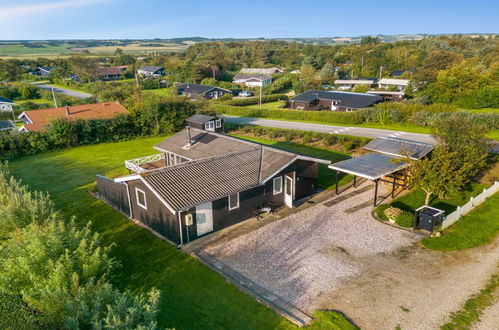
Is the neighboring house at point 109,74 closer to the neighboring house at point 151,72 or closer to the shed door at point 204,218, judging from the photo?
the neighboring house at point 151,72

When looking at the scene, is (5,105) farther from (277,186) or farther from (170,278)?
(170,278)

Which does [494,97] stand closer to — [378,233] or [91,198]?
[378,233]

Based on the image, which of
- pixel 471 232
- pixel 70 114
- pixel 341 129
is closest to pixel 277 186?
pixel 471 232

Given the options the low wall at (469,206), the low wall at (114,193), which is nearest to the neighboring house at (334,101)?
the low wall at (469,206)

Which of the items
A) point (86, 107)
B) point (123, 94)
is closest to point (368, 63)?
point (123, 94)

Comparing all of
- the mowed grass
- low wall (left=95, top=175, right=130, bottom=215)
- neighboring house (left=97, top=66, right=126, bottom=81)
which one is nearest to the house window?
the mowed grass

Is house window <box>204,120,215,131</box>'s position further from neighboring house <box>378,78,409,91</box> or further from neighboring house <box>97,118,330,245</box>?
neighboring house <box>378,78,409,91</box>
